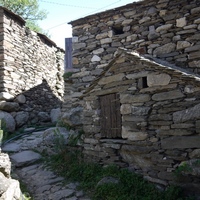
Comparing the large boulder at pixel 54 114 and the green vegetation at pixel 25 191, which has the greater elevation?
the large boulder at pixel 54 114

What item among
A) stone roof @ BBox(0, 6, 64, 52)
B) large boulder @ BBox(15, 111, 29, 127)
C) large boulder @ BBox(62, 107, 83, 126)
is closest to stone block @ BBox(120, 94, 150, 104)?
large boulder @ BBox(62, 107, 83, 126)

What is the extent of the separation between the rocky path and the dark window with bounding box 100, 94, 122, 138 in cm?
122

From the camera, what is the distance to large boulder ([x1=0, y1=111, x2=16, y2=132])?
23.5 feet

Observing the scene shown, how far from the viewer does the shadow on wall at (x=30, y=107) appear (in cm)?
741

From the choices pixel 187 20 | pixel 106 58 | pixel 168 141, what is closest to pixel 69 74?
pixel 106 58

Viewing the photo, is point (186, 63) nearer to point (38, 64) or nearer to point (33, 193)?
point (33, 193)

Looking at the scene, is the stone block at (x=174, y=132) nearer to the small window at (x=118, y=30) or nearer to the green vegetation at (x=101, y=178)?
the green vegetation at (x=101, y=178)

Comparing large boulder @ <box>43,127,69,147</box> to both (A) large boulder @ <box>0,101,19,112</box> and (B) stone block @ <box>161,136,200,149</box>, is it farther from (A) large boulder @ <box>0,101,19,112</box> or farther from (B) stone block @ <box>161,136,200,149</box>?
(B) stone block @ <box>161,136,200,149</box>

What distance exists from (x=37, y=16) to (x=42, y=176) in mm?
11878

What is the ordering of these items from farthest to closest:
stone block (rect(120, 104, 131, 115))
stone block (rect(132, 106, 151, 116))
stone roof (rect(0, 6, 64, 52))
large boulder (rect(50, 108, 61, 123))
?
large boulder (rect(50, 108, 61, 123))
stone roof (rect(0, 6, 64, 52))
stone block (rect(120, 104, 131, 115))
stone block (rect(132, 106, 151, 116))

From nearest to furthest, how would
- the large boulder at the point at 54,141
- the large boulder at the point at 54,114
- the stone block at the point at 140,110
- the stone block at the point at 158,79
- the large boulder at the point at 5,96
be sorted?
1. the stone block at the point at 158,79
2. the stone block at the point at 140,110
3. the large boulder at the point at 54,141
4. the large boulder at the point at 5,96
5. the large boulder at the point at 54,114

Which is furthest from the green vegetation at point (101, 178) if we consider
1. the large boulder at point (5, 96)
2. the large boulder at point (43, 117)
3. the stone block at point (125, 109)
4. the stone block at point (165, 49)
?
the large boulder at point (43, 117)

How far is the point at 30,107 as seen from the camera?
340 inches

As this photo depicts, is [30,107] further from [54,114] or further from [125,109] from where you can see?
[125,109]
